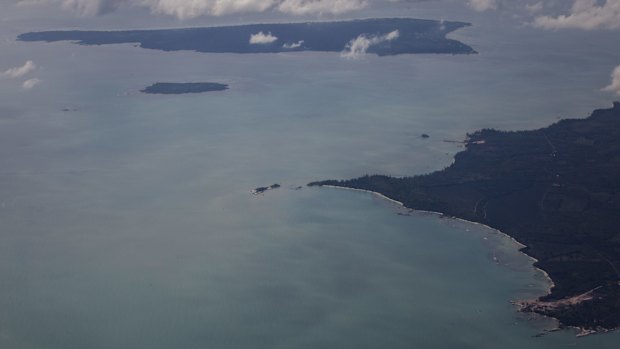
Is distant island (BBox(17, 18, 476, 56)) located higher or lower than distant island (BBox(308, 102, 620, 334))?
higher

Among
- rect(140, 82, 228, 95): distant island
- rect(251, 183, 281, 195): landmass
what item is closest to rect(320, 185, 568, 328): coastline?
rect(251, 183, 281, 195): landmass

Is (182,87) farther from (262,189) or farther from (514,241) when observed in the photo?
(514,241)

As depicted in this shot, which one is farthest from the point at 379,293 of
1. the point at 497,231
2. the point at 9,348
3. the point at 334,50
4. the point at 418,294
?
the point at 334,50

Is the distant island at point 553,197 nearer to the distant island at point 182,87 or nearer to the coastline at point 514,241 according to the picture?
the coastline at point 514,241

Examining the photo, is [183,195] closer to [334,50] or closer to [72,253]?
[72,253]

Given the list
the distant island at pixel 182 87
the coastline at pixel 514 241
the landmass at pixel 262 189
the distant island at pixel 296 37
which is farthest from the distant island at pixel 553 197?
the distant island at pixel 296 37

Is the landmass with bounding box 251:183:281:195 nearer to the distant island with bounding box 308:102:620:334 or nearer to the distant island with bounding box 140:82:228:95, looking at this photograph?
the distant island with bounding box 308:102:620:334
